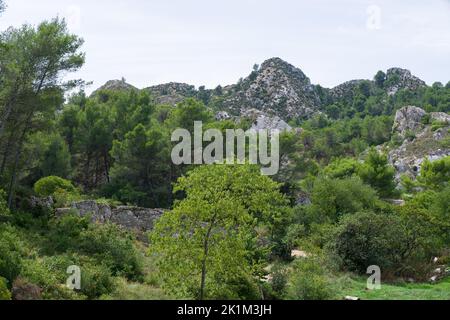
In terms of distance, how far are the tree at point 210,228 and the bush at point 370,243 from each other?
893 cm

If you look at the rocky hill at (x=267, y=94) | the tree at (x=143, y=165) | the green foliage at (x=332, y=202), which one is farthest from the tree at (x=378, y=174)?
the rocky hill at (x=267, y=94)

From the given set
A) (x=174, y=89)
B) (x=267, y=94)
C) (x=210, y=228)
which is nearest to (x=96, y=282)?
(x=210, y=228)

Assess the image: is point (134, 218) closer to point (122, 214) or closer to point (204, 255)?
point (122, 214)

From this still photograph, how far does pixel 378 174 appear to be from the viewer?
36719mm

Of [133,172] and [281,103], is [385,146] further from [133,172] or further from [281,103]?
[133,172]

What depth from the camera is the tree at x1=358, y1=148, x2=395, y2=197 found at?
121 feet

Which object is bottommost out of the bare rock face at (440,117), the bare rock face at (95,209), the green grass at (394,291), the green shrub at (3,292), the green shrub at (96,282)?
the green grass at (394,291)

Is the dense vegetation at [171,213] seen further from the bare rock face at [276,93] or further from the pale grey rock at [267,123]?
the bare rock face at [276,93]

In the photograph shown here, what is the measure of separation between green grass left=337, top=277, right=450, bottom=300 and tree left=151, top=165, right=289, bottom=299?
447cm

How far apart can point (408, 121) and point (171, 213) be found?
68.3m

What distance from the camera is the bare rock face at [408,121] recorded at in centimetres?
7000

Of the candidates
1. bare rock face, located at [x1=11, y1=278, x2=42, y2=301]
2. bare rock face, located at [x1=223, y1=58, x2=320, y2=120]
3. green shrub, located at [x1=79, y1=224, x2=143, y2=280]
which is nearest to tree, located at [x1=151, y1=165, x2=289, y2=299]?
bare rock face, located at [x1=11, y1=278, x2=42, y2=301]

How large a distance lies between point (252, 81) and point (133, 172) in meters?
74.3

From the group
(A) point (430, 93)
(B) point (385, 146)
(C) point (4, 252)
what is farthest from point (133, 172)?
(A) point (430, 93)
